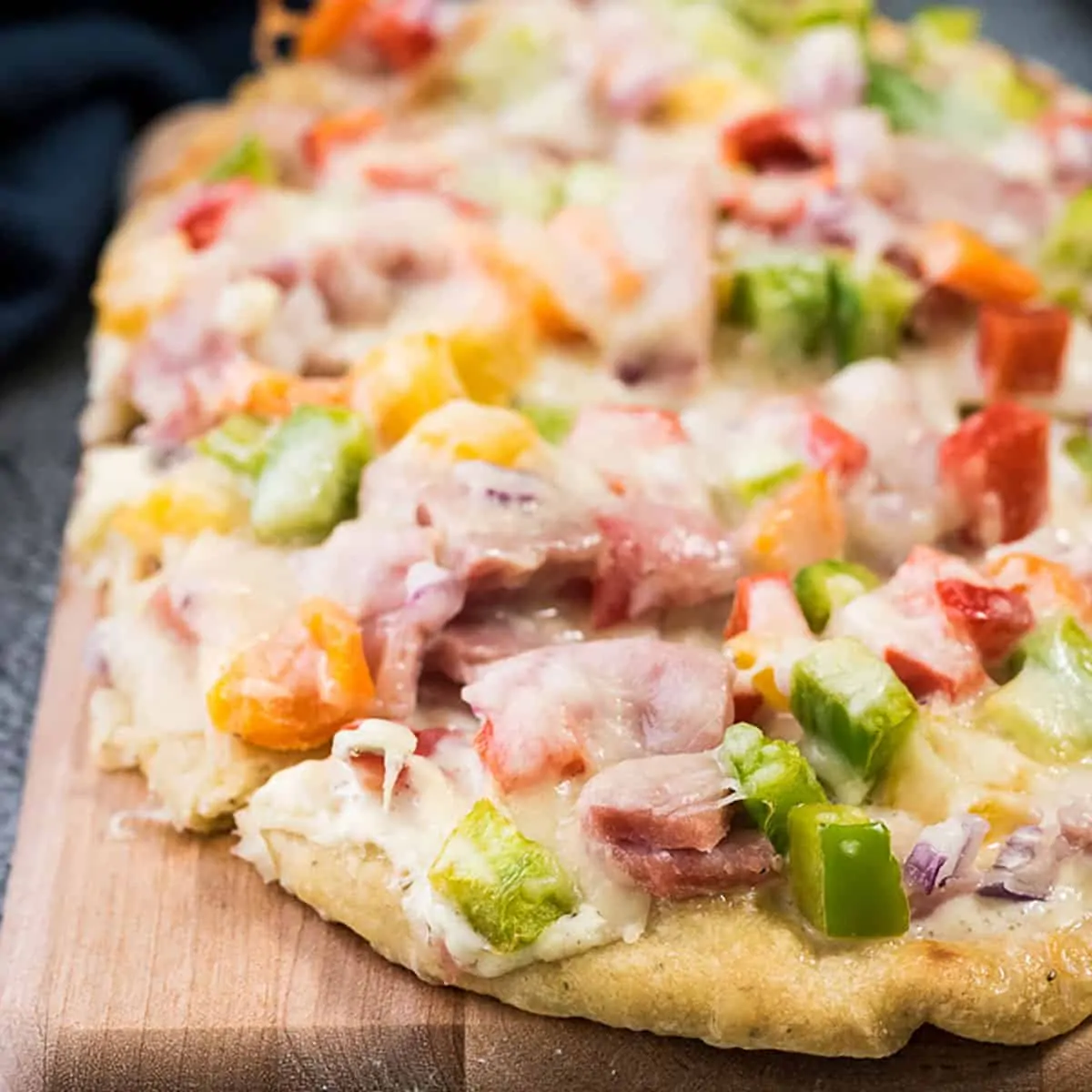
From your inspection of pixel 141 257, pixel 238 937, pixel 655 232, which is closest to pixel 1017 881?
pixel 238 937

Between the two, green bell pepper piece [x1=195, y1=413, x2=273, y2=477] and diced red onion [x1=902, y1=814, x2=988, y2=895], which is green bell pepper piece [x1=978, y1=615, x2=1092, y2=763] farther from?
green bell pepper piece [x1=195, y1=413, x2=273, y2=477]

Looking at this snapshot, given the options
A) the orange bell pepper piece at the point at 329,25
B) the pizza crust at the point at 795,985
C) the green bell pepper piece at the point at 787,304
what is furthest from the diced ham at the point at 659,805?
the orange bell pepper piece at the point at 329,25

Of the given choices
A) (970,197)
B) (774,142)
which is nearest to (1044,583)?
(970,197)

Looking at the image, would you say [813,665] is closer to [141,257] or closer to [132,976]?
[132,976]

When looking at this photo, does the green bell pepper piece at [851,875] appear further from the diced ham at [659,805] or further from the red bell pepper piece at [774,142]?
the red bell pepper piece at [774,142]

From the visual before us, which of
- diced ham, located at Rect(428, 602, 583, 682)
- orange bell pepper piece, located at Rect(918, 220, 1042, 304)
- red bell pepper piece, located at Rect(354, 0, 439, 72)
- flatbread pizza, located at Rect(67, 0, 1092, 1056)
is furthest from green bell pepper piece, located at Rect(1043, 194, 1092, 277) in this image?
red bell pepper piece, located at Rect(354, 0, 439, 72)

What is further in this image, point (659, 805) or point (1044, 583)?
point (1044, 583)

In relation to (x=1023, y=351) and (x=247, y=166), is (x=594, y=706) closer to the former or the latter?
(x=1023, y=351)
